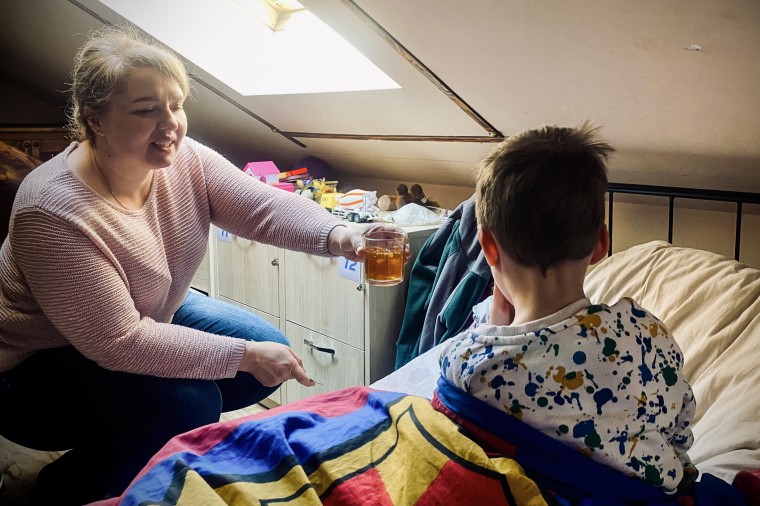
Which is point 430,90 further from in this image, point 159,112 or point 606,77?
point 159,112

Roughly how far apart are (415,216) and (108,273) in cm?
128

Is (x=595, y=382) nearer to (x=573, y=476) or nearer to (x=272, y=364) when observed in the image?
(x=573, y=476)

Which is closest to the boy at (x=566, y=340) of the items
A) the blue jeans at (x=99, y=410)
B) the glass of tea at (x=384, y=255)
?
the glass of tea at (x=384, y=255)

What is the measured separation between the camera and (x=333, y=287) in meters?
2.35

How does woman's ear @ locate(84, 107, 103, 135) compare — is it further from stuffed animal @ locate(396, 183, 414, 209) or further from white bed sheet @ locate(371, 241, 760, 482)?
stuffed animal @ locate(396, 183, 414, 209)

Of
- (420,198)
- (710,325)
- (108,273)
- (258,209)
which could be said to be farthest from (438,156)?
(108,273)

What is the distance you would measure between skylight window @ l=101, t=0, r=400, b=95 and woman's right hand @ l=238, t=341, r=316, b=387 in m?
1.22

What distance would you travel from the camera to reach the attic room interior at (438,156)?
1.18m

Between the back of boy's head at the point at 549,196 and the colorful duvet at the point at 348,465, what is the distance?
272 mm

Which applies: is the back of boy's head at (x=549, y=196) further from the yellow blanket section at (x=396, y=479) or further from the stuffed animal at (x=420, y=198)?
the stuffed animal at (x=420, y=198)

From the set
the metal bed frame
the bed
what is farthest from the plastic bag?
the bed

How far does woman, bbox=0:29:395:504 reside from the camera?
1320 millimetres

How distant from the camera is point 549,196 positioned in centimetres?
93

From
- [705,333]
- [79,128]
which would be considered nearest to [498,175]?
[705,333]
